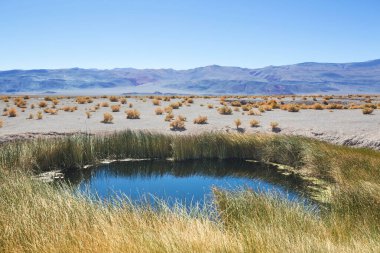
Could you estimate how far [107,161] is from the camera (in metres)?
17.4

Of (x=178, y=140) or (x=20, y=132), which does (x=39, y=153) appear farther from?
(x=20, y=132)

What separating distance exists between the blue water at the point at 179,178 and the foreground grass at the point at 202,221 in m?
1.85

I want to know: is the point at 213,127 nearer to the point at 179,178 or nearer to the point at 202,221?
the point at 179,178

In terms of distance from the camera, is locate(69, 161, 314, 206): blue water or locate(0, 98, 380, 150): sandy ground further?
locate(0, 98, 380, 150): sandy ground

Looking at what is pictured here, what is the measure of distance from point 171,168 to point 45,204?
998 centimetres

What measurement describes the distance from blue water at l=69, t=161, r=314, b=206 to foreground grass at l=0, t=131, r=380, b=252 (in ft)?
6.07

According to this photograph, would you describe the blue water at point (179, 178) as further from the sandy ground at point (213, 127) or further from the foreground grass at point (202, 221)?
the sandy ground at point (213, 127)

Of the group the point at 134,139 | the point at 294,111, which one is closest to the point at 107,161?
the point at 134,139

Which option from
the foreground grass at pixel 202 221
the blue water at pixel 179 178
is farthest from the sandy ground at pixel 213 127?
the foreground grass at pixel 202 221

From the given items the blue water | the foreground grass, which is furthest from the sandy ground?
the foreground grass

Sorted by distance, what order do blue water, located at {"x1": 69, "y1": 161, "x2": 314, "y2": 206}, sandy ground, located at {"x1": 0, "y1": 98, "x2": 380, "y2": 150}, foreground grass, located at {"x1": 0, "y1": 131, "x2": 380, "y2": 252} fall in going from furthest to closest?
sandy ground, located at {"x1": 0, "y1": 98, "x2": 380, "y2": 150}, blue water, located at {"x1": 69, "y1": 161, "x2": 314, "y2": 206}, foreground grass, located at {"x1": 0, "y1": 131, "x2": 380, "y2": 252}

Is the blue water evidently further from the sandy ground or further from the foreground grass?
the sandy ground

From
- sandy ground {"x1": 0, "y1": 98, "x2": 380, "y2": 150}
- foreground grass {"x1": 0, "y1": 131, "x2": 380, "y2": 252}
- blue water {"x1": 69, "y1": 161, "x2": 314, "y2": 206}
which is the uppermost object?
foreground grass {"x1": 0, "y1": 131, "x2": 380, "y2": 252}

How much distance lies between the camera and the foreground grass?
5469 millimetres
